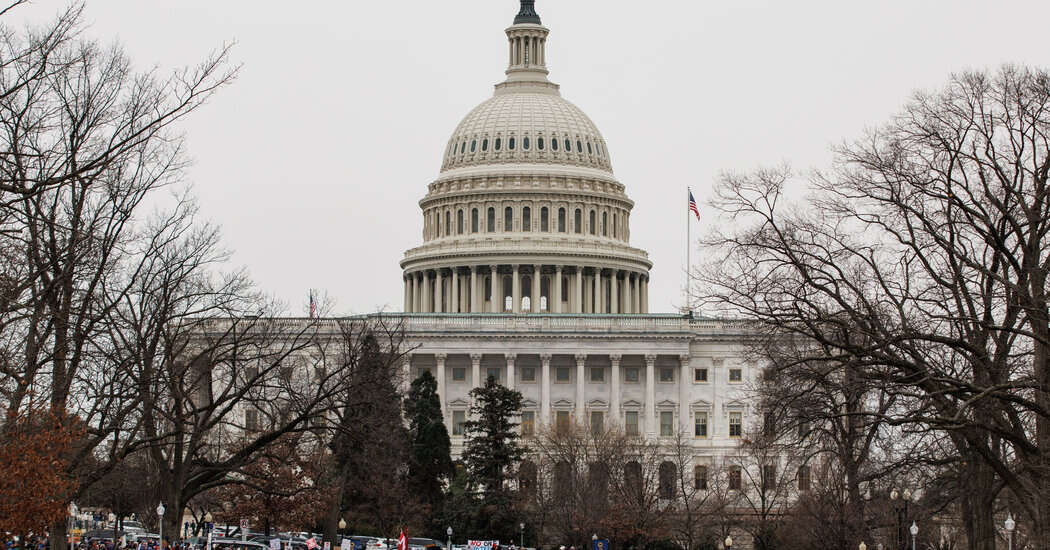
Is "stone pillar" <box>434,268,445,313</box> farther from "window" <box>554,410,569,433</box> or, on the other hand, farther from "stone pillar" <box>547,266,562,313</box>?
"window" <box>554,410,569,433</box>

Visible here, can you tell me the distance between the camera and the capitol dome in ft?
548

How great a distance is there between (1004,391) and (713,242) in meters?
8.03

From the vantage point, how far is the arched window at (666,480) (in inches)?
4151

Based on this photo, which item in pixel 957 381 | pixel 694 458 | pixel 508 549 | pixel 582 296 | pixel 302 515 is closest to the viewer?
pixel 957 381

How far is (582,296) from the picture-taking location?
549ft

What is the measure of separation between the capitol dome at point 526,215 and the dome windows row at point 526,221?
0.32ft

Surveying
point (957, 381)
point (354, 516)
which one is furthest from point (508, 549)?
point (957, 381)

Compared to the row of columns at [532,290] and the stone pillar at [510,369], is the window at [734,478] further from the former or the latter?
the row of columns at [532,290]

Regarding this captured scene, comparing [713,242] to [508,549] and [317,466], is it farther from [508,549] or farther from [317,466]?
[508,549]

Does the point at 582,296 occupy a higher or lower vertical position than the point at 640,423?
higher

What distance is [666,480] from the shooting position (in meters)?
110

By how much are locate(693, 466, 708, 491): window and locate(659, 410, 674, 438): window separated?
12.5 meters

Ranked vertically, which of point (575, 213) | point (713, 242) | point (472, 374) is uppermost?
point (575, 213)

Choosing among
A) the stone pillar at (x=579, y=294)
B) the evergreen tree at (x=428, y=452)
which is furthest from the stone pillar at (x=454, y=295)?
the evergreen tree at (x=428, y=452)
